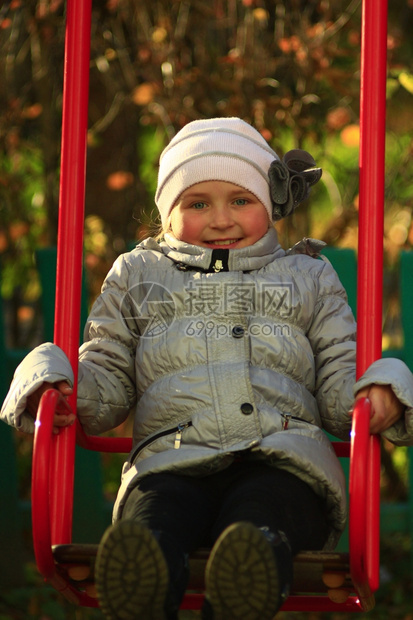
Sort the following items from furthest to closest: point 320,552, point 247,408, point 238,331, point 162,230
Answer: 1. point 162,230
2. point 238,331
3. point 247,408
4. point 320,552

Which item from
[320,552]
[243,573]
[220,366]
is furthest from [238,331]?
[243,573]

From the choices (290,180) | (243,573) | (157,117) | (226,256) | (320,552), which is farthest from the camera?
(157,117)

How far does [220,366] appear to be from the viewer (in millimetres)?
2516

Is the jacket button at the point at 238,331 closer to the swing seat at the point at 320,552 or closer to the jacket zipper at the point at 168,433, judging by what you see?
the jacket zipper at the point at 168,433

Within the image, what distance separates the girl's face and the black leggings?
629mm

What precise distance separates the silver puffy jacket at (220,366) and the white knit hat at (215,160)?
142 mm

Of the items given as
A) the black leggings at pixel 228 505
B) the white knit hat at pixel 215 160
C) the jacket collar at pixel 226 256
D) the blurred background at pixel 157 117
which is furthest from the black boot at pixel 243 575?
the blurred background at pixel 157 117

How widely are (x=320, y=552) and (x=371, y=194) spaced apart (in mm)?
891

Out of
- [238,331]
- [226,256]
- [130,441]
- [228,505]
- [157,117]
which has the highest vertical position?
[157,117]

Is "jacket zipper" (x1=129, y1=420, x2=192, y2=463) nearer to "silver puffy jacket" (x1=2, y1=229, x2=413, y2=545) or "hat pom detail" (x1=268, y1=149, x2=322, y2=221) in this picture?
"silver puffy jacket" (x1=2, y1=229, x2=413, y2=545)

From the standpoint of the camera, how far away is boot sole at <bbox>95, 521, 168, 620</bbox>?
6.22 feet

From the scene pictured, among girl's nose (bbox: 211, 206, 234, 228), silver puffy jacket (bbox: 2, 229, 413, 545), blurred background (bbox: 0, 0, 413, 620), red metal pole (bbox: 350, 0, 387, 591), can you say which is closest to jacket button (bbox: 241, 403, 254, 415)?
silver puffy jacket (bbox: 2, 229, 413, 545)

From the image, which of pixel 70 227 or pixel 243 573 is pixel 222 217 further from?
pixel 243 573

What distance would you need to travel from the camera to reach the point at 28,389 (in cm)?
231
